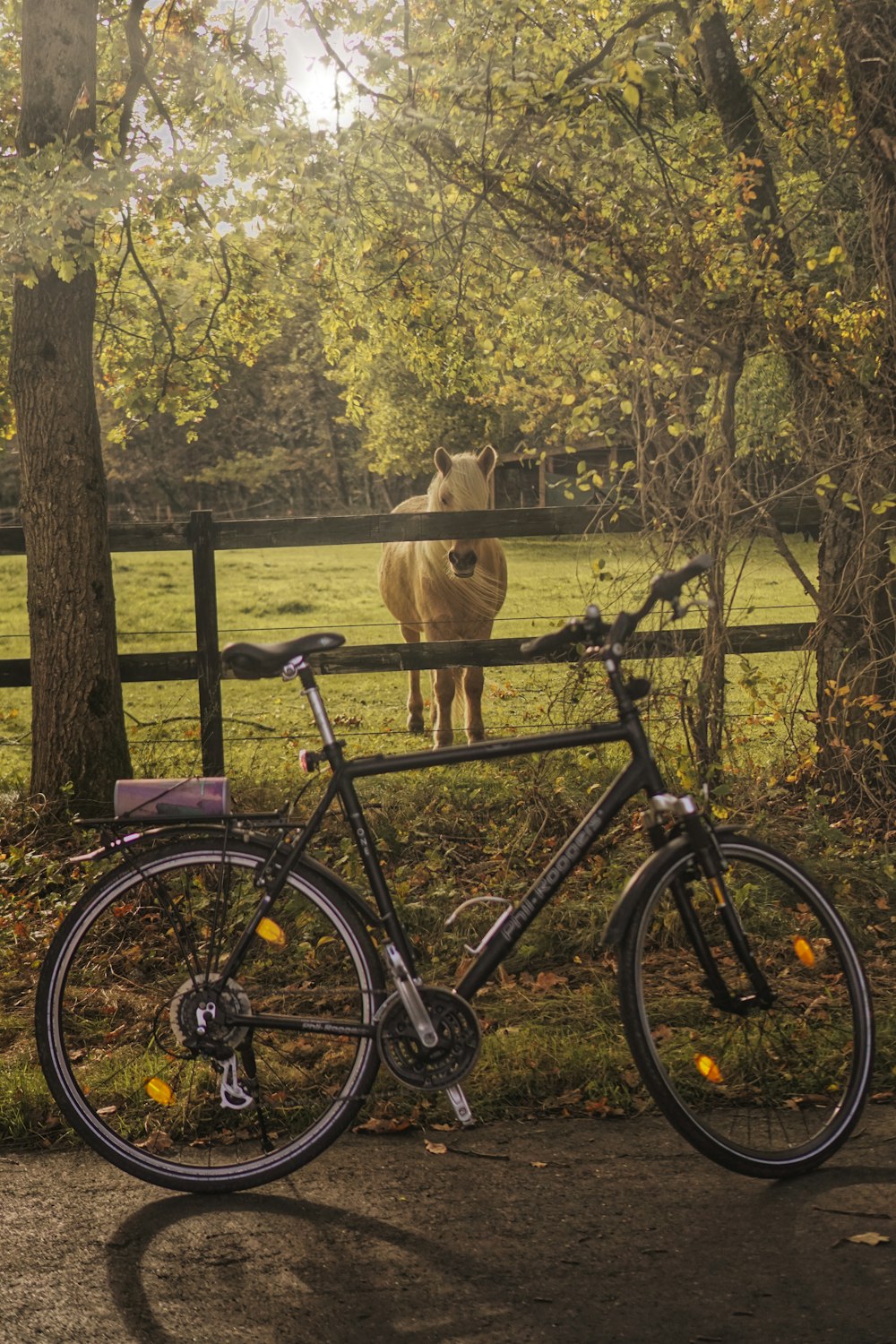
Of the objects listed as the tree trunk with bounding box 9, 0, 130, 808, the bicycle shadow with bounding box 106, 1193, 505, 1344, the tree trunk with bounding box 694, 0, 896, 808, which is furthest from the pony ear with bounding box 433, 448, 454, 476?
the bicycle shadow with bounding box 106, 1193, 505, 1344

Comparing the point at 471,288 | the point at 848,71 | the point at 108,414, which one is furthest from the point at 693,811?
the point at 108,414

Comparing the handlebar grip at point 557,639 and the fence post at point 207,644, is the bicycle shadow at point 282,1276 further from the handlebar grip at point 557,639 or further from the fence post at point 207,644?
the fence post at point 207,644

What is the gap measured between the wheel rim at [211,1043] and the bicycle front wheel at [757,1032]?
2.54 ft

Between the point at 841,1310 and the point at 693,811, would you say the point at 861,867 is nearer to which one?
the point at 693,811

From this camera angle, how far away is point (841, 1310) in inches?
104

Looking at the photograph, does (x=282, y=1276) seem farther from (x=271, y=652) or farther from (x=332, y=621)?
(x=332, y=621)

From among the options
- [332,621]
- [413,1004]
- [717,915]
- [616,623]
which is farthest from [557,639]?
[332,621]

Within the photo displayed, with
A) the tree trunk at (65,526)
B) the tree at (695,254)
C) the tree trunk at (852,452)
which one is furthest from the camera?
the tree trunk at (65,526)

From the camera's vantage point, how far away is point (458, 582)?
29.0 feet

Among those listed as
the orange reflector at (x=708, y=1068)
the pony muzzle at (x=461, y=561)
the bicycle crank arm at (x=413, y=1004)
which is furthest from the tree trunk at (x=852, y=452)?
the bicycle crank arm at (x=413, y=1004)

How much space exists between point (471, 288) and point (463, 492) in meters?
1.51

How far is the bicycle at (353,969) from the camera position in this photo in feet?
10.7

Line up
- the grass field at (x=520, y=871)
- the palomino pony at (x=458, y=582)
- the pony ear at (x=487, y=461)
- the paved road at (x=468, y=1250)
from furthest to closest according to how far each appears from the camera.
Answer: the pony ear at (x=487, y=461) → the palomino pony at (x=458, y=582) → the grass field at (x=520, y=871) → the paved road at (x=468, y=1250)

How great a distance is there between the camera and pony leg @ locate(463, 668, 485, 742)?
→ 28.6 feet
